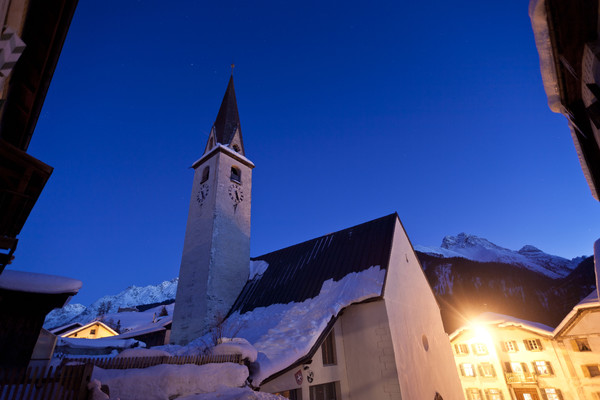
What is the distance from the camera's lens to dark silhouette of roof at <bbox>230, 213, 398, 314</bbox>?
1513 cm

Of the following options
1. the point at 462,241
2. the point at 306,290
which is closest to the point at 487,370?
the point at 306,290

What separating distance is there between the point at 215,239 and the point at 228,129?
36.1 feet

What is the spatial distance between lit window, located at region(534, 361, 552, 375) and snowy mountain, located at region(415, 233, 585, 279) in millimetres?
35776

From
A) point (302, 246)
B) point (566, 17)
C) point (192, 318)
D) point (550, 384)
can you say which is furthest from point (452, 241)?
point (566, 17)

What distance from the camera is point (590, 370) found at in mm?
22656

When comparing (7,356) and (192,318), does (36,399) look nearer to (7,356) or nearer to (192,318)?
(7,356)

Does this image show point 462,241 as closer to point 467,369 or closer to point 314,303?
point 467,369

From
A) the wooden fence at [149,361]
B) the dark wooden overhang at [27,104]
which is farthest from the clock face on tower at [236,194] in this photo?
the dark wooden overhang at [27,104]

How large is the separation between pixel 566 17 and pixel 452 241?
100 meters

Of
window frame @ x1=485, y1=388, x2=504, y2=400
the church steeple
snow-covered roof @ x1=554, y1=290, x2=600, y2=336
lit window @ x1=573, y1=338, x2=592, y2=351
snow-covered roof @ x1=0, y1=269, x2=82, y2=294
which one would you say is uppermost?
the church steeple

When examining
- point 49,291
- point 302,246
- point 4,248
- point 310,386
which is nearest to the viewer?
point 4,248

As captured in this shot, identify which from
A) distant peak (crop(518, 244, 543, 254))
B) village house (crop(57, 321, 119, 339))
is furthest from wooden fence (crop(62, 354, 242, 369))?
distant peak (crop(518, 244, 543, 254))

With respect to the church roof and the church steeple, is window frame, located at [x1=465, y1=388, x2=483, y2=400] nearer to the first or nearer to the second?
the church steeple

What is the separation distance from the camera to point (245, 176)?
23.8 m
